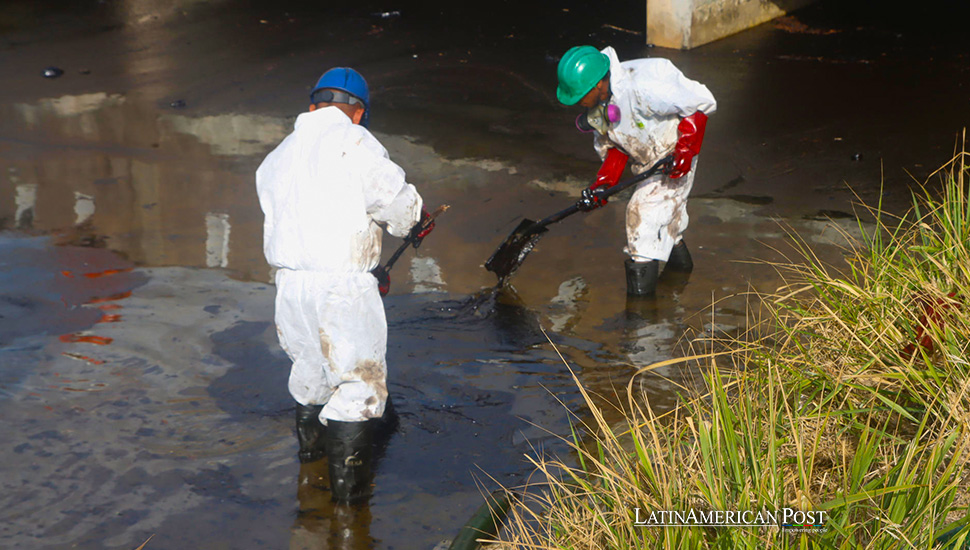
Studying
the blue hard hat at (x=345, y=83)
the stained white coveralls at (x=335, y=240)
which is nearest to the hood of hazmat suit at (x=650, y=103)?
the blue hard hat at (x=345, y=83)

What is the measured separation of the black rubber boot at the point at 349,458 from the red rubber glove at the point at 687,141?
2252 millimetres

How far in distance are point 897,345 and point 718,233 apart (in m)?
2.86

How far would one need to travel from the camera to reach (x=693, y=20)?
934 centimetres

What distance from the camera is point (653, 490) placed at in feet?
7.72

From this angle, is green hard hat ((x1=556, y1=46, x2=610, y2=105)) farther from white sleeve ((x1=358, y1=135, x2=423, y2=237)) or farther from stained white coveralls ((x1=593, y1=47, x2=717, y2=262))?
white sleeve ((x1=358, y1=135, x2=423, y2=237))

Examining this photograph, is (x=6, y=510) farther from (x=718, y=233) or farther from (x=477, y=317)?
(x=718, y=233)

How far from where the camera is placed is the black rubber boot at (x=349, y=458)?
3.35 metres

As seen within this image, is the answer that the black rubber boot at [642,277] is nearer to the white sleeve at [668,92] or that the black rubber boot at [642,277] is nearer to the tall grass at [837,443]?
the white sleeve at [668,92]

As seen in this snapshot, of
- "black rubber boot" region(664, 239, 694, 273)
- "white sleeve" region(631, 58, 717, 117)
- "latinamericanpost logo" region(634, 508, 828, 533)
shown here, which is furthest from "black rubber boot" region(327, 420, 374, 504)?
"black rubber boot" region(664, 239, 694, 273)

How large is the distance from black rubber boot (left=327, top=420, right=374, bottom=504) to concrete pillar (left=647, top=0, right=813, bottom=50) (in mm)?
7299

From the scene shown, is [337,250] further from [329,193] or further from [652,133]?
[652,133]

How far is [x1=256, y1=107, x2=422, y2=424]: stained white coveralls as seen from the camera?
10.5 feet

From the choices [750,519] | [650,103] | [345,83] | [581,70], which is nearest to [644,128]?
[650,103]

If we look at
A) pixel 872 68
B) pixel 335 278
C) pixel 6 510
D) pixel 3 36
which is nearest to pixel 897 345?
pixel 335 278
